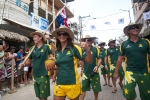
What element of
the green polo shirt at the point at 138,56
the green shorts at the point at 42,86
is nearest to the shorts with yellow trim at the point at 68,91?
the green shorts at the point at 42,86

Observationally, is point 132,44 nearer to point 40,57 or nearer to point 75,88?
point 75,88

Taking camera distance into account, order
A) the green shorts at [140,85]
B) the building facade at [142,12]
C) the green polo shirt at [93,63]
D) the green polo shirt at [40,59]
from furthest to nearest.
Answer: the building facade at [142,12] → the green polo shirt at [93,63] → the green polo shirt at [40,59] → the green shorts at [140,85]

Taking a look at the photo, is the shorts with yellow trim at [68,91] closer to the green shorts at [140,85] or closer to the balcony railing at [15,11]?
the green shorts at [140,85]

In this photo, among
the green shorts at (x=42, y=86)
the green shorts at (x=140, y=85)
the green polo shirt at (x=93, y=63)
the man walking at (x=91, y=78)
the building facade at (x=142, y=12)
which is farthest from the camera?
the building facade at (x=142, y=12)

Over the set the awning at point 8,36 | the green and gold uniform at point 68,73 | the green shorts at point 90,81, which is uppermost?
the awning at point 8,36

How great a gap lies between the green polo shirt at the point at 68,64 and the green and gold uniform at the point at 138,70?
115cm

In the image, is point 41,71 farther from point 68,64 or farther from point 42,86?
point 68,64

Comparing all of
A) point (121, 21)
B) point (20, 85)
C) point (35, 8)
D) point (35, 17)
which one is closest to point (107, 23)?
point (121, 21)

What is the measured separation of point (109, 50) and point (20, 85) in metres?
4.72

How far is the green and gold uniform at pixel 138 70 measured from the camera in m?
3.25

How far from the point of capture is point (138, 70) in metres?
3.31

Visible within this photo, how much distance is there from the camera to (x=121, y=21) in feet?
80.2

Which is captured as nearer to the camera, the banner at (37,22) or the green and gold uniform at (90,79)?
the green and gold uniform at (90,79)

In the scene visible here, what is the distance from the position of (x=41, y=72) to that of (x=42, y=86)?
12.1 inches
